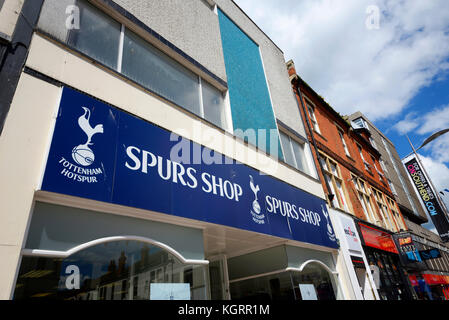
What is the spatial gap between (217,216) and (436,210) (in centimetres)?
2338

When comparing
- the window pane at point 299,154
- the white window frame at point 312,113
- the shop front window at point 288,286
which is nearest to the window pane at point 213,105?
the window pane at point 299,154

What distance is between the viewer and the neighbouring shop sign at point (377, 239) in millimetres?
11366

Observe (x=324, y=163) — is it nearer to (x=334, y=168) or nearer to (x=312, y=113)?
(x=334, y=168)

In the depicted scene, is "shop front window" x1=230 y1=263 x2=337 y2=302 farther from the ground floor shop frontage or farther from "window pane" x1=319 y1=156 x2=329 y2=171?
"window pane" x1=319 y1=156 x2=329 y2=171

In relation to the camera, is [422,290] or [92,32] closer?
[92,32]

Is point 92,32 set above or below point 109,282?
above

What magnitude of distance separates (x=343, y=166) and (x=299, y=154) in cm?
445

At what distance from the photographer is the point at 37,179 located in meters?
3.31

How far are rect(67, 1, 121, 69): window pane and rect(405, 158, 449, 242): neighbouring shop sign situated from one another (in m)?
24.6

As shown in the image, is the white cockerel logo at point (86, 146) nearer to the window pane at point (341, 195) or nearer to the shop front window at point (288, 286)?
the shop front window at point (288, 286)

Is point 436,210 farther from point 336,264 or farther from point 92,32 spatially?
point 92,32
